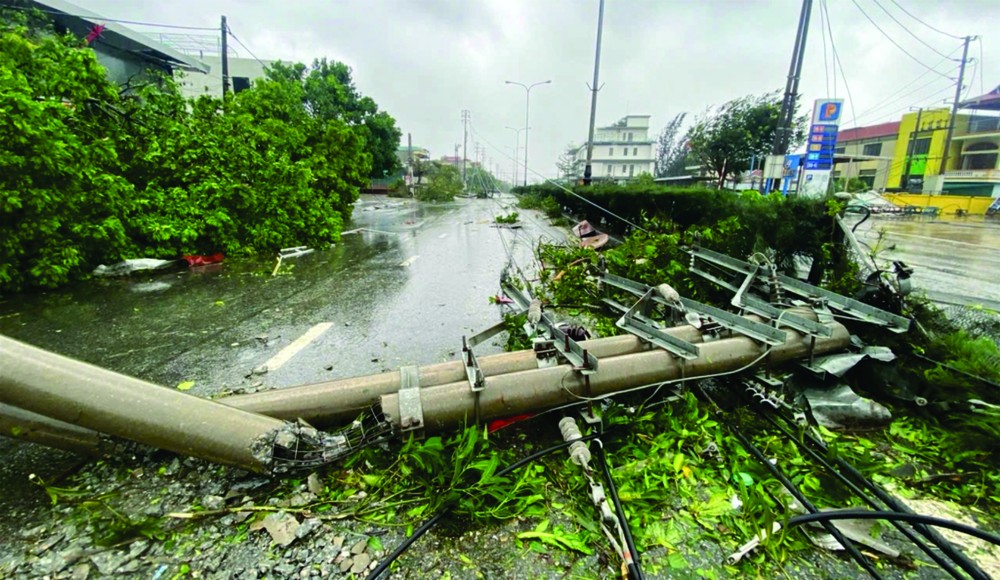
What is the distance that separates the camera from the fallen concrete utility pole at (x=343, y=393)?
236 centimetres

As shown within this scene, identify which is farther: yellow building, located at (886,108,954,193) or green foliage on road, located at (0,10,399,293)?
yellow building, located at (886,108,954,193)

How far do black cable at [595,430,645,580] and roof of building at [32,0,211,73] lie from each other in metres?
24.8

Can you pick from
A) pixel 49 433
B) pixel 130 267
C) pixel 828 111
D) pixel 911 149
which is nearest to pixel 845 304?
pixel 49 433

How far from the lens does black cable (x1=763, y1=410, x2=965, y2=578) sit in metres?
1.59

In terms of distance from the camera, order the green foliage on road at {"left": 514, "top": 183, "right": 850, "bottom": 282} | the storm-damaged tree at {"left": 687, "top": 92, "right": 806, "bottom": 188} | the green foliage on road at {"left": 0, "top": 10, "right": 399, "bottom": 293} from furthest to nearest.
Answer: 1. the storm-damaged tree at {"left": 687, "top": 92, "right": 806, "bottom": 188}
2. the green foliage on road at {"left": 0, "top": 10, "right": 399, "bottom": 293}
3. the green foliage on road at {"left": 514, "top": 183, "right": 850, "bottom": 282}

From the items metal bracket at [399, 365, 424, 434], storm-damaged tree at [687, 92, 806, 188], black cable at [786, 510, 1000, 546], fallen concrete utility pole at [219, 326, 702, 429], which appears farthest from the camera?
storm-damaged tree at [687, 92, 806, 188]

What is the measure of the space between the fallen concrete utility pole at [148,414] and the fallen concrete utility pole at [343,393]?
0.21 metres

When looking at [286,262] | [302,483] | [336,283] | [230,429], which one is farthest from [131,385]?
[286,262]

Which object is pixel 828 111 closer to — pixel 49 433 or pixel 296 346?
pixel 296 346

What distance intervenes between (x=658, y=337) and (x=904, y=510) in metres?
1.40

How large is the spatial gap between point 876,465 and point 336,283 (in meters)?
6.40

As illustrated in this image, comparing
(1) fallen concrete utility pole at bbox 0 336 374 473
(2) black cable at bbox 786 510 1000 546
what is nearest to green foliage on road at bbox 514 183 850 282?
(2) black cable at bbox 786 510 1000 546

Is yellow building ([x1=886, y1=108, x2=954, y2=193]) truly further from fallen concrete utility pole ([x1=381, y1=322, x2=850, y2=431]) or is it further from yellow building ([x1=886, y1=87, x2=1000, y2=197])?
fallen concrete utility pole ([x1=381, y1=322, x2=850, y2=431])

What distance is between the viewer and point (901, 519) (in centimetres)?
159
